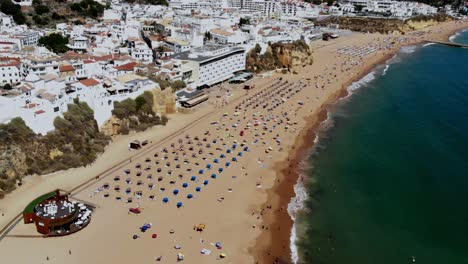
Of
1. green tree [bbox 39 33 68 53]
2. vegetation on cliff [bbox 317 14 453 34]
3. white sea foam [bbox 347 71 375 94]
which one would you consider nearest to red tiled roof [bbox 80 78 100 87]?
green tree [bbox 39 33 68 53]

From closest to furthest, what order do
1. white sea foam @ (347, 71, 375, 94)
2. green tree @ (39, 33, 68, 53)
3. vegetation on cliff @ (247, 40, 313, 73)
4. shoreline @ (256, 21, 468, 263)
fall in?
shoreline @ (256, 21, 468, 263) < green tree @ (39, 33, 68, 53) < white sea foam @ (347, 71, 375, 94) < vegetation on cliff @ (247, 40, 313, 73)

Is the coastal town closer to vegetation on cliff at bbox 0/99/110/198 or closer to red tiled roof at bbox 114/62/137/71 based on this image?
red tiled roof at bbox 114/62/137/71

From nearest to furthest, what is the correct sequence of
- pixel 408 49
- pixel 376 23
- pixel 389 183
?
1. pixel 389 183
2. pixel 408 49
3. pixel 376 23

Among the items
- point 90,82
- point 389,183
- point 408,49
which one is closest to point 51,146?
point 90,82

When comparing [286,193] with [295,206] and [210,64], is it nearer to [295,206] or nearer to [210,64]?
[295,206]

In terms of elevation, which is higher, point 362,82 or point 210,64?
point 210,64

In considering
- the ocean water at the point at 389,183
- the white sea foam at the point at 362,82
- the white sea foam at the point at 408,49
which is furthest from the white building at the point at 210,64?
the white sea foam at the point at 408,49
